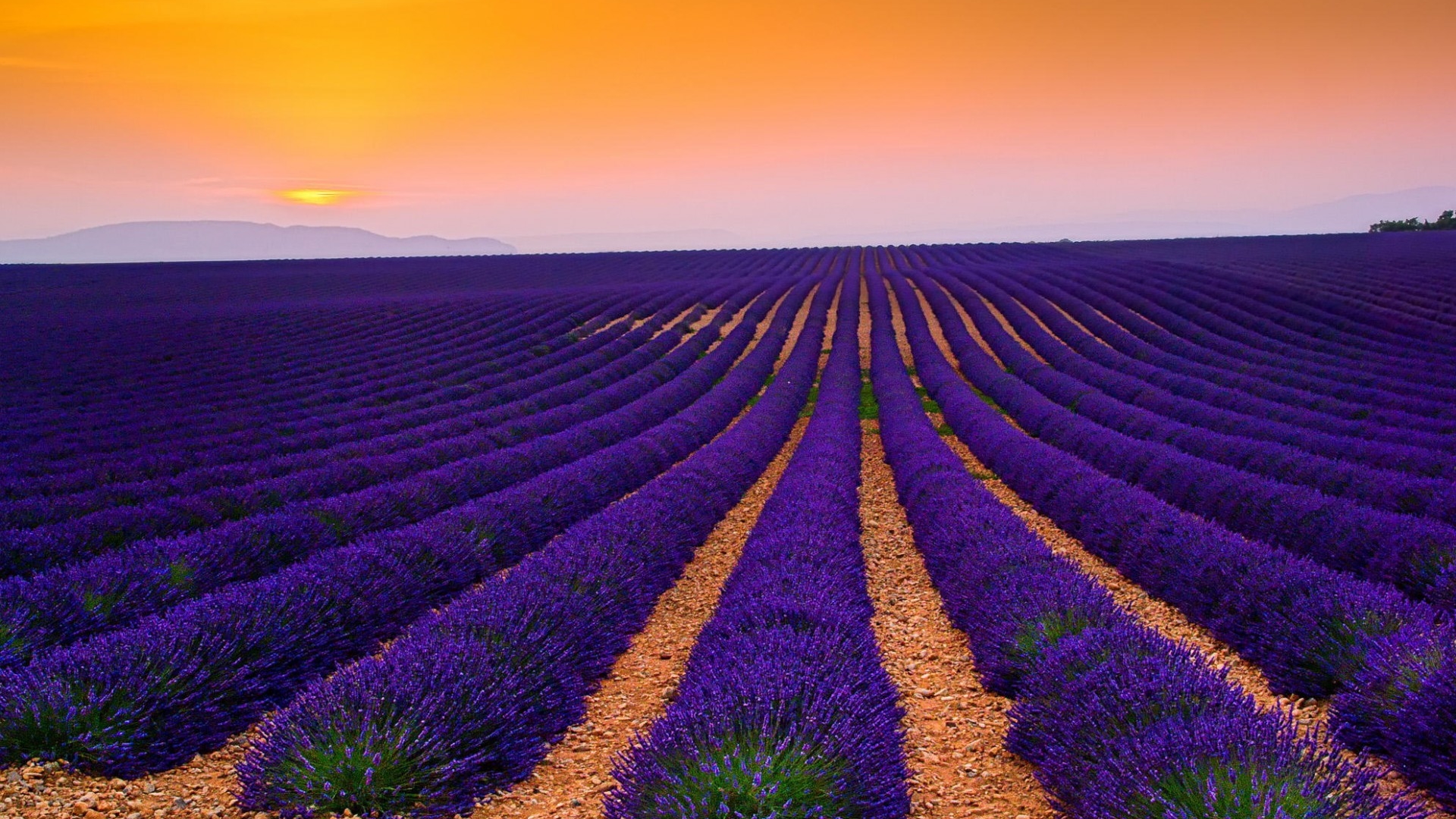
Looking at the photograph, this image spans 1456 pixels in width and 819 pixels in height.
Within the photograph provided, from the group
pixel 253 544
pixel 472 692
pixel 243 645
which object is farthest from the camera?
pixel 253 544

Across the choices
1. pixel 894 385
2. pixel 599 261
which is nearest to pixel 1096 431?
A: pixel 894 385

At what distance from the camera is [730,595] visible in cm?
604

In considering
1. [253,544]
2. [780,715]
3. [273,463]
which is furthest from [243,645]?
[273,463]

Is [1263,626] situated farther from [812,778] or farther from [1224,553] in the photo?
[812,778]

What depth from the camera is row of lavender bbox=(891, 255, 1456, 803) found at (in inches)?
157

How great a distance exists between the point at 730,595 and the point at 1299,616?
3483 millimetres

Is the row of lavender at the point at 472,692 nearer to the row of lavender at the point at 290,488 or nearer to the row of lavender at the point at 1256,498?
the row of lavender at the point at 290,488

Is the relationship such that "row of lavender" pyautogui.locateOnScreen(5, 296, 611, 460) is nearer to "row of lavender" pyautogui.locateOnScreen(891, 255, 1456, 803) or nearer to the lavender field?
the lavender field

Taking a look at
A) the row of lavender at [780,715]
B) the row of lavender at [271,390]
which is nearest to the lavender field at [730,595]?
the row of lavender at [780,715]

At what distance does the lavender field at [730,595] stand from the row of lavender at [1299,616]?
0.03 meters

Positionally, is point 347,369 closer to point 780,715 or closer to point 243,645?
point 243,645

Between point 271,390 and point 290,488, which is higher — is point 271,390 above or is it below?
above

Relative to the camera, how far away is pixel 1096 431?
1232 cm

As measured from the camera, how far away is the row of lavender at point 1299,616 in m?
4.00
